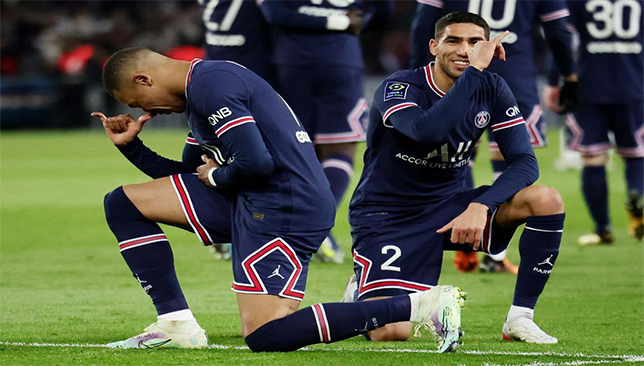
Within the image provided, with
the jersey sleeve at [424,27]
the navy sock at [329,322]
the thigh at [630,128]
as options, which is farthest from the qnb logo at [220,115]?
the thigh at [630,128]

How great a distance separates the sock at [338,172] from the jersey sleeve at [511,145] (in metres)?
2.64

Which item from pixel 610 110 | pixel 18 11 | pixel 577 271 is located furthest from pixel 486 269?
pixel 18 11

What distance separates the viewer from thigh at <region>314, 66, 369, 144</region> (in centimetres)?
805

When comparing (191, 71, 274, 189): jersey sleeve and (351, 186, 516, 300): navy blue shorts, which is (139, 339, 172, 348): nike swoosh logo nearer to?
(191, 71, 274, 189): jersey sleeve

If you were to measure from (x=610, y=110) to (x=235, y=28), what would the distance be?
10.1 ft

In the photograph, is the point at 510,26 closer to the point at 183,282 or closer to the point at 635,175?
the point at 635,175

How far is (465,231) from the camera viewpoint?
4.91 metres

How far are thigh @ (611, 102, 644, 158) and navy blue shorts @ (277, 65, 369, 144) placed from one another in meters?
2.28

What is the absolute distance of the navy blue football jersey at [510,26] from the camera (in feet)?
24.4

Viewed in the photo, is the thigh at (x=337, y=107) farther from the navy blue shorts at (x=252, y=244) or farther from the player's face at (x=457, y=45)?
the navy blue shorts at (x=252, y=244)

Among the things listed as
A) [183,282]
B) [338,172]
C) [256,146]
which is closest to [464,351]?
[256,146]

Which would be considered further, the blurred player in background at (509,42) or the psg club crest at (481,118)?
the blurred player in background at (509,42)

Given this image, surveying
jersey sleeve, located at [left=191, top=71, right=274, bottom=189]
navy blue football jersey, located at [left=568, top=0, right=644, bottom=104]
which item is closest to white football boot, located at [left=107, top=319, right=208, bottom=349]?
jersey sleeve, located at [left=191, top=71, right=274, bottom=189]

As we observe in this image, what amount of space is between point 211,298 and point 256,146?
2046 mm
